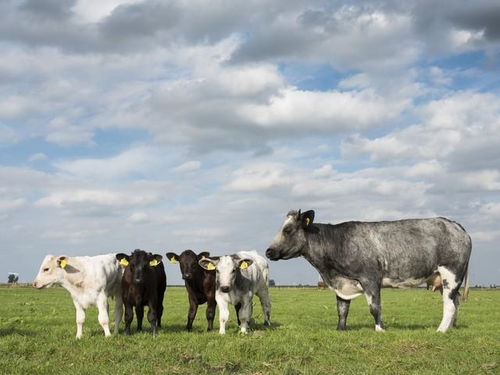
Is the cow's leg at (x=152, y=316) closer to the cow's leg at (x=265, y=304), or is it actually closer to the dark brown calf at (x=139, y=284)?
the dark brown calf at (x=139, y=284)

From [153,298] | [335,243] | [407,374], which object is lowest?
[407,374]

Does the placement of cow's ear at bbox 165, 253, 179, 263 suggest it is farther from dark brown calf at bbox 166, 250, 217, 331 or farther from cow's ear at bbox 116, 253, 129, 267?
cow's ear at bbox 116, 253, 129, 267

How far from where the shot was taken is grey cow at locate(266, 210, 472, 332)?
15984mm

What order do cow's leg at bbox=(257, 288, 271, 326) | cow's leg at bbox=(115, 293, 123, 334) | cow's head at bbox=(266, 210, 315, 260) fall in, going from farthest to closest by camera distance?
1. cow's leg at bbox=(257, 288, 271, 326)
2. cow's head at bbox=(266, 210, 315, 260)
3. cow's leg at bbox=(115, 293, 123, 334)

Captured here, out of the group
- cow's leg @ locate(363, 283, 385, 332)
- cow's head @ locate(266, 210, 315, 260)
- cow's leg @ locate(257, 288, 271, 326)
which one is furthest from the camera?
cow's leg @ locate(257, 288, 271, 326)

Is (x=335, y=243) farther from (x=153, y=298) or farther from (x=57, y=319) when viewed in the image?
(x=57, y=319)

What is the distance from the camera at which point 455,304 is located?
1652 cm

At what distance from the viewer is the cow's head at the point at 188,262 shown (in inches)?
637

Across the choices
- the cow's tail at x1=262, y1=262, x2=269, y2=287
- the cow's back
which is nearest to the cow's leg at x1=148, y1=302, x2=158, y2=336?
the cow's tail at x1=262, y1=262, x2=269, y2=287

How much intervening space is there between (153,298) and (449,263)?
26.6ft

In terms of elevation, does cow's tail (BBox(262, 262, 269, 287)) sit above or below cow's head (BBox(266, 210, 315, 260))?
below

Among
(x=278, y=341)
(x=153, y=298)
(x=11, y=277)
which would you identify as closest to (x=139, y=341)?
(x=153, y=298)

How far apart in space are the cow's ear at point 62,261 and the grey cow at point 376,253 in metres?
5.34

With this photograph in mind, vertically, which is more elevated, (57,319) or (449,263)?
(449,263)
